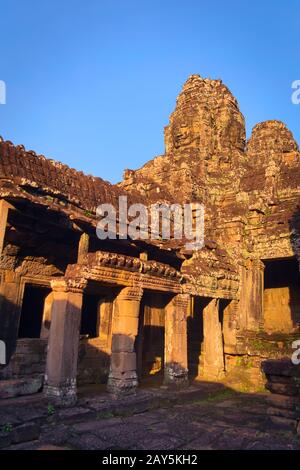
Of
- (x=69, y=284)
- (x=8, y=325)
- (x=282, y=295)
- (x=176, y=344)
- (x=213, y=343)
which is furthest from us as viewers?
(x=282, y=295)

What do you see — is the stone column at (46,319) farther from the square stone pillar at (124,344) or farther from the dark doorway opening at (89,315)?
the square stone pillar at (124,344)

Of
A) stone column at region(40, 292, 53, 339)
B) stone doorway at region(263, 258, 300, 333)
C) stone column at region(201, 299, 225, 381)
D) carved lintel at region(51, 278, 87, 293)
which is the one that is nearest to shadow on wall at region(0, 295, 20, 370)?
stone column at region(40, 292, 53, 339)

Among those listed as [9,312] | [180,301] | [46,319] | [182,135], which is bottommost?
[46,319]

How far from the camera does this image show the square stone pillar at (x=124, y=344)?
837 centimetres

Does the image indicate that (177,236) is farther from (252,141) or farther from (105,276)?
(252,141)

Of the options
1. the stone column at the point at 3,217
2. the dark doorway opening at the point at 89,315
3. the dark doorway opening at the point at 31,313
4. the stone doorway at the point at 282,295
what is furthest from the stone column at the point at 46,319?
the stone doorway at the point at 282,295

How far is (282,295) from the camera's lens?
16719 mm

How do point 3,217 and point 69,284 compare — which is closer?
point 3,217

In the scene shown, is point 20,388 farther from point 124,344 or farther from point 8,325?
point 124,344

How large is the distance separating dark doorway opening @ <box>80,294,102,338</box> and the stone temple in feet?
0.11

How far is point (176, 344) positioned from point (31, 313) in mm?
4827

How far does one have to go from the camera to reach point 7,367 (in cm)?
930

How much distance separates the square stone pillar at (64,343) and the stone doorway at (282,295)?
426 inches

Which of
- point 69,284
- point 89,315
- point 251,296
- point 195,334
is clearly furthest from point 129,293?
point 195,334
